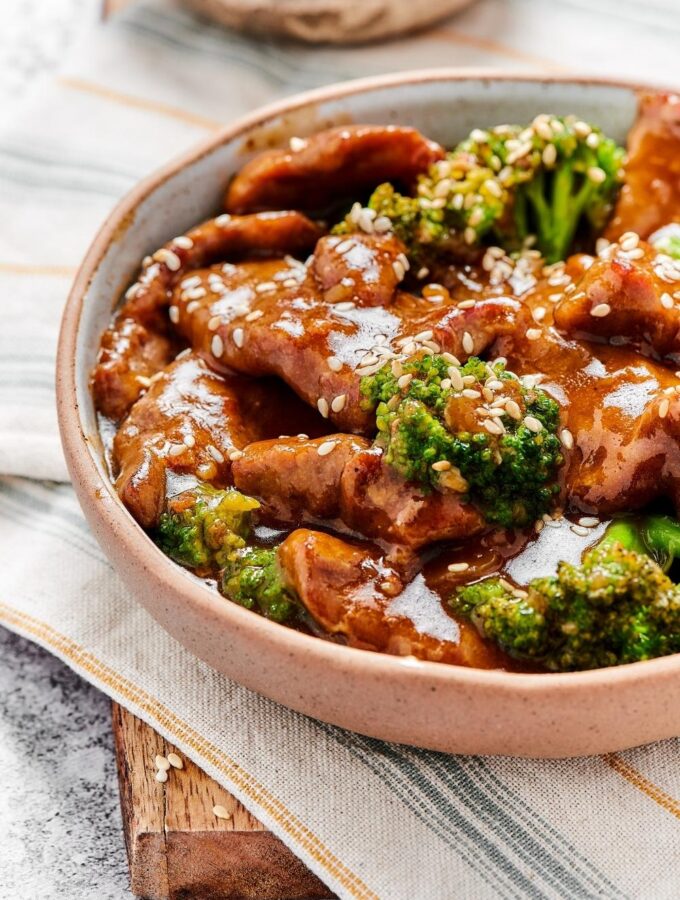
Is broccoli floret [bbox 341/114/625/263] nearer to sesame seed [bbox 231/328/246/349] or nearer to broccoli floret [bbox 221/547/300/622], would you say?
sesame seed [bbox 231/328/246/349]

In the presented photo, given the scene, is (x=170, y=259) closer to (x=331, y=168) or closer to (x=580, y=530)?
(x=331, y=168)

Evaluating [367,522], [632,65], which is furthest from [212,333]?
[632,65]

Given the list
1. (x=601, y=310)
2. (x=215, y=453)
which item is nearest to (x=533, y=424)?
(x=601, y=310)

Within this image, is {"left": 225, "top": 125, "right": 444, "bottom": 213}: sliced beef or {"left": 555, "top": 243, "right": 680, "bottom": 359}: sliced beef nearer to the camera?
{"left": 555, "top": 243, "right": 680, "bottom": 359}: sliced beef

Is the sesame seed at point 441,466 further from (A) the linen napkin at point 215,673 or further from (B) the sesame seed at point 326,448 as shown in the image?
(A) the linen napkin at point 215,673

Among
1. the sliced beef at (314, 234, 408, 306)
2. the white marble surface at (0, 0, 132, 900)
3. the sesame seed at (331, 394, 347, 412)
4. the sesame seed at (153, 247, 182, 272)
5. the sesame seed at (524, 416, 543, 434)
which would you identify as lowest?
the white marble surface at (0, 0, 132, 900)

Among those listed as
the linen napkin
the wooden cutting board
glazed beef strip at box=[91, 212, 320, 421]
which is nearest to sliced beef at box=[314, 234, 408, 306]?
glazed beef strip at box=[91, 212, 320, 421]

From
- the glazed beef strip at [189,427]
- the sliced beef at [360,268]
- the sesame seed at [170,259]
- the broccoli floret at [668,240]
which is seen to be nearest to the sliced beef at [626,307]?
the broccoli floret at [668,240]
